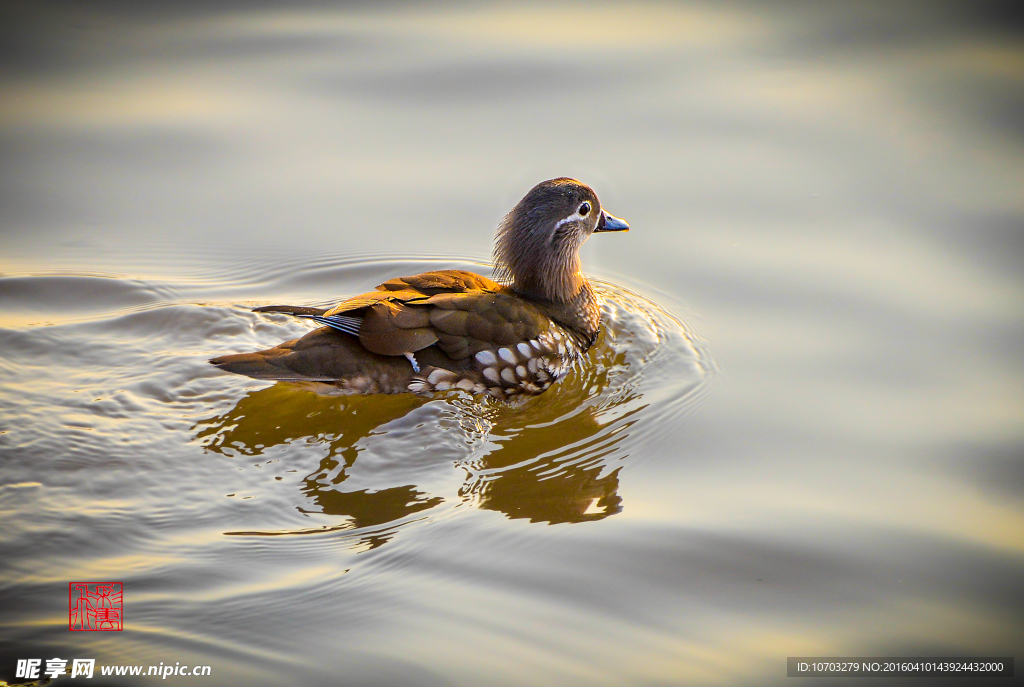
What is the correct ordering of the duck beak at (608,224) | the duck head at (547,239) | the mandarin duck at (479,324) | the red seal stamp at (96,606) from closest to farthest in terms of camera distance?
the red seal stamp at (96,606)
the mandarin duck at (479,324)
the duck head at (547,239)
the duck beak at (608,224)

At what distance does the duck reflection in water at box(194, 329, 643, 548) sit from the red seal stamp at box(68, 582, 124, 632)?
760 millimetres

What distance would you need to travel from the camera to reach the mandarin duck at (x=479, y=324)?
512 centimetres

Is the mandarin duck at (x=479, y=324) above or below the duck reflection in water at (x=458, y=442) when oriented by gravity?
Answer: above

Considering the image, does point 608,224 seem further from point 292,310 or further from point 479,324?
point 292,310

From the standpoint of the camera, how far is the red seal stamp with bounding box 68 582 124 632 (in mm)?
3508

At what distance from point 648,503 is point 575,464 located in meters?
0.50

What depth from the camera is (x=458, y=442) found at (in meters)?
4.96

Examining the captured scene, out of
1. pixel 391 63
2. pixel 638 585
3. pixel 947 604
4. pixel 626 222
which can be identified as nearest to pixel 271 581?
pixel 638 585

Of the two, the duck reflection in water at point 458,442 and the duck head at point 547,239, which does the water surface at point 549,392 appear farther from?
the duck head at point 547,239

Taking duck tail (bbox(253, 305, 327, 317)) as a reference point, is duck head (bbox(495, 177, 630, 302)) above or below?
above

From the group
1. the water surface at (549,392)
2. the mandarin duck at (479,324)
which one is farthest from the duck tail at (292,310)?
the water surface at (549,392)

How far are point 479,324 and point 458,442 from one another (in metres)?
0.84

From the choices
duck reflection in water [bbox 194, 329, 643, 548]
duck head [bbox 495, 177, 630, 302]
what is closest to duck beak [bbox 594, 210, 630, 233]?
duck head [bbox 495, 177, 630, 302]

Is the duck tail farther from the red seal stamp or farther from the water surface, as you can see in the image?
the red seal stamp
